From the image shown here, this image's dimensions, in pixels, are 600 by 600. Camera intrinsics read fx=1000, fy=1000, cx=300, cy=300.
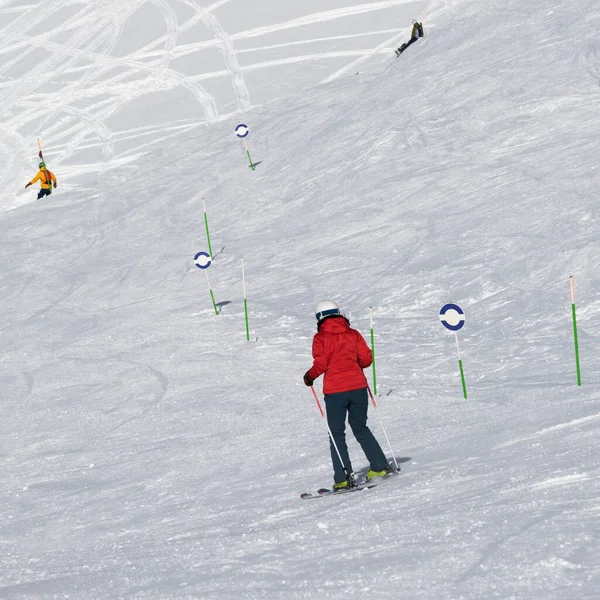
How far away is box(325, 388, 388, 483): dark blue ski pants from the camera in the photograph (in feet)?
25.4

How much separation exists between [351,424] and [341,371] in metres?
0.48

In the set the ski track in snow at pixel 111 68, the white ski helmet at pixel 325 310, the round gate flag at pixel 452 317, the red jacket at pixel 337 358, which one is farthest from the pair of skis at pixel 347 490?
the ski track in snow at pixel 111 68

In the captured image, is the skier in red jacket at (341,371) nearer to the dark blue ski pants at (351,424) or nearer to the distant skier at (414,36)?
the dark blue ski pants at (351,424)

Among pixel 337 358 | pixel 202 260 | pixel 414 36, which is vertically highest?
pixel 414 36

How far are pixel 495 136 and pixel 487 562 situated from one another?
16413 mm

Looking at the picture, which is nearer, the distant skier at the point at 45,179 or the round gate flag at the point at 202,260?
the round gate flag at the point at 202,260

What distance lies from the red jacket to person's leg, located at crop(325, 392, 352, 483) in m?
0.07

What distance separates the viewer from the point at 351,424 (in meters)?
7.87

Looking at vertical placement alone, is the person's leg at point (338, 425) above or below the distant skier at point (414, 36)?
below

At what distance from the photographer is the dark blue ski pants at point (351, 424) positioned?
25.4ft

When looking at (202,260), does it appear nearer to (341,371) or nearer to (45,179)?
(341,371)

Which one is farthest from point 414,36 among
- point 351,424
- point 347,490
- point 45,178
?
point 347,490

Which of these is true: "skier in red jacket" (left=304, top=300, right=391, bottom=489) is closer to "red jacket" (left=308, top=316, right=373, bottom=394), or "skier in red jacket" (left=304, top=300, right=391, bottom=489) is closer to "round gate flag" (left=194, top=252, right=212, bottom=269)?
"red jacket" (left=308, top=316, right=373, bottom=394)

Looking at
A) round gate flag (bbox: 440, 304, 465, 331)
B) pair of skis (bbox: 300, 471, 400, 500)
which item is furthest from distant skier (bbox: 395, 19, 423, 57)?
pair of skis (bbox: 300, 471, 400, 500)
